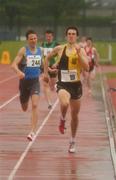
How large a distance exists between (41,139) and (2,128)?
1816 millimetres

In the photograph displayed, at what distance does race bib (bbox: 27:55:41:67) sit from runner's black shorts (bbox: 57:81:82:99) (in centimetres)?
147

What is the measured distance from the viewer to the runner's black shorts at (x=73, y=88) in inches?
502

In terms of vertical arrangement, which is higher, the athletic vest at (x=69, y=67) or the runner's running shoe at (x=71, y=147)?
the athletic vest at (x=69, y=67)

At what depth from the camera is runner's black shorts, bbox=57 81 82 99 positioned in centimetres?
1276

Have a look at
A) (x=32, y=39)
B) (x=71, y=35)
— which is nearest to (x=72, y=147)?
(x=71, y=35)

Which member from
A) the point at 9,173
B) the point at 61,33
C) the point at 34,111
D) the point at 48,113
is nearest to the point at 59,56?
the point at 34,111

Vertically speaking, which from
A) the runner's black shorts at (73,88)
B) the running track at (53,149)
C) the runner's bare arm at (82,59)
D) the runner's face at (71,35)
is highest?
the runner's face at (71,35)

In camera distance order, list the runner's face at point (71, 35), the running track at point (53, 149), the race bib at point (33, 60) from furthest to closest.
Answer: the race bib at point (33, 60)
the runner's face at point (71, 35)
the running track at point (53, 149)

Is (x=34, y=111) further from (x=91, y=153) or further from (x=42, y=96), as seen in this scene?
(x=42, y=96)

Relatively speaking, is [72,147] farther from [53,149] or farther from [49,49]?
[49,49]

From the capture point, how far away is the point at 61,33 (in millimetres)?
118562

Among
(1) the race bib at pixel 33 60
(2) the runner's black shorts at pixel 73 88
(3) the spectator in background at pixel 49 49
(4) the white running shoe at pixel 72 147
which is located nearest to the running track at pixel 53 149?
(4) the white running shoe at pixel 72 147

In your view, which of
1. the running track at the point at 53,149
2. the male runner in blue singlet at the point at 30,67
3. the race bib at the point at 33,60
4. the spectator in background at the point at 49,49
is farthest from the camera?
the spectator in background at the point at 49,49

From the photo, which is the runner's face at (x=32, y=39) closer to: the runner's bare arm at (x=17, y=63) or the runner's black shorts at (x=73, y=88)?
the runner's bare arm at (x=17, y=63)
